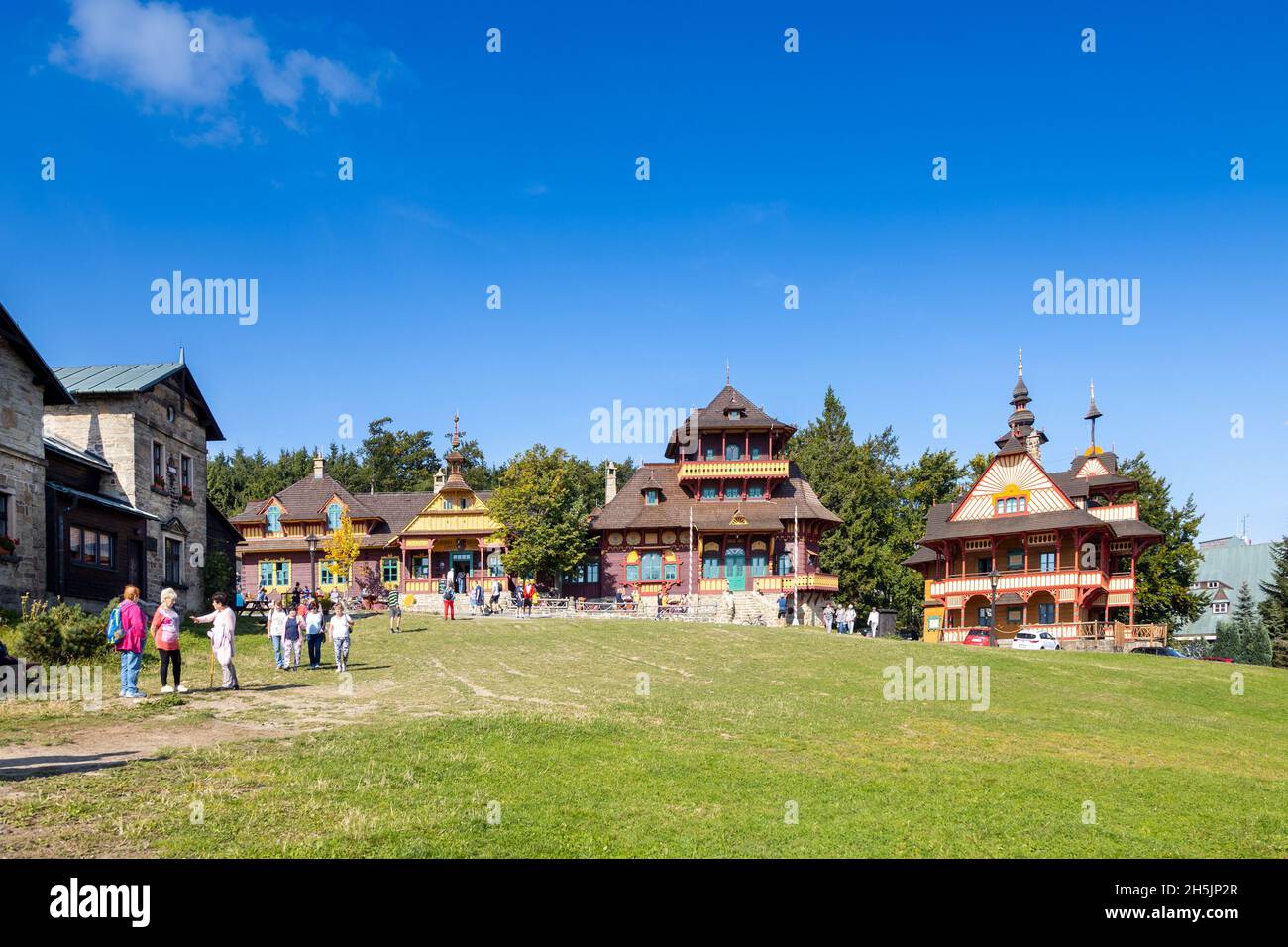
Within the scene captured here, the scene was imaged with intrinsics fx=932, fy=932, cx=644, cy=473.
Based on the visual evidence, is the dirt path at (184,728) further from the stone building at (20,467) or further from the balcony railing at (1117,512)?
the balcony railing at (1117,512)

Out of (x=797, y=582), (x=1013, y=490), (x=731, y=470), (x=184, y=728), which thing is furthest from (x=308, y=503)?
(x=184, y=728)

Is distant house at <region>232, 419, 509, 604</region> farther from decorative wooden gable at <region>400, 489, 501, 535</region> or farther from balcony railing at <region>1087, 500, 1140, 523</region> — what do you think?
balcony railing at <region>1087, 500, 1140, 523</region>

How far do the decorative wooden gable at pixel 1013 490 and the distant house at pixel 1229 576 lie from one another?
169 feet

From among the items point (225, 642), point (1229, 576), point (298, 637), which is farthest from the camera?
point (1229, 576)

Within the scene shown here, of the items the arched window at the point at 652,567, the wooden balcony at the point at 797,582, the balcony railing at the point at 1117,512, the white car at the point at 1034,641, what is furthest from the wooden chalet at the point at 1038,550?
the arched window at the point at 652,567

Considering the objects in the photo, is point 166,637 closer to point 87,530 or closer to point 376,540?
point 87,530

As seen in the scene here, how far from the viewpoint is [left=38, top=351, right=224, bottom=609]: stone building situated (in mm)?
35156

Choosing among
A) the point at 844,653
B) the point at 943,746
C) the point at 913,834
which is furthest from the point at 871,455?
the point at 913,834

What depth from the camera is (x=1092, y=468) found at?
5834 centimetres

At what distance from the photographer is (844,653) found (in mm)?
29375

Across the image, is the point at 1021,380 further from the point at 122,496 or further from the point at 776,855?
the point at 776,855

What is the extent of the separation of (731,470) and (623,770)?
4471 centimetres

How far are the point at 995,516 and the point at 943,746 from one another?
141 ft
